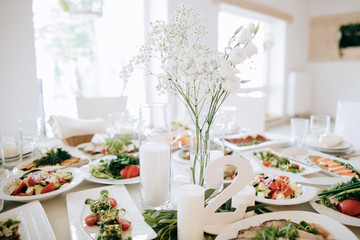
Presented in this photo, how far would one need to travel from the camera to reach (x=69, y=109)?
3928 mm

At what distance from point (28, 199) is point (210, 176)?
63 centimetres

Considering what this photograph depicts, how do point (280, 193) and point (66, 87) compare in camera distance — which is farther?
point (66, 87)

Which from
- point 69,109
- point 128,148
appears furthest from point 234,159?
point 69,109

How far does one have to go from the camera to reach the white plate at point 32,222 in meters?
0.74

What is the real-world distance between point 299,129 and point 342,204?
0.84m

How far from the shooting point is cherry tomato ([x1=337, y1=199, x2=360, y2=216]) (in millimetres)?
847

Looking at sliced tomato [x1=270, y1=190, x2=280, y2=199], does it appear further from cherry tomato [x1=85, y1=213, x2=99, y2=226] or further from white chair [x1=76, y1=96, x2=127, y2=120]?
white chair [x1=76, y1=96, x2=127, y2=120]

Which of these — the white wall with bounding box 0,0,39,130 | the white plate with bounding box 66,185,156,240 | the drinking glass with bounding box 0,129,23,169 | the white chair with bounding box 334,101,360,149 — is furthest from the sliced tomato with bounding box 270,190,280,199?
the white wall with bounding box 0,0,39,130

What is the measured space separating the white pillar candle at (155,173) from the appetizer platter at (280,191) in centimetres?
31

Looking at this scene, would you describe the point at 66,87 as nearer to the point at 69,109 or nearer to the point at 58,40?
the point at 69,109

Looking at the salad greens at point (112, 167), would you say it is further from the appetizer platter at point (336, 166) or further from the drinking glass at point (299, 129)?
the drinking glass at point (299, 129)

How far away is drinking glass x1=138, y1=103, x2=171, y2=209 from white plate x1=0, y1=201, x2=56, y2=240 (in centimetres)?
30

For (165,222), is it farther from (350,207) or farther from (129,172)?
(350,207)

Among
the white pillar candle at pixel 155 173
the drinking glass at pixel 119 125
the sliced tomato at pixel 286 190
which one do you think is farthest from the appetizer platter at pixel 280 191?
the drinking glass at pixel 119 125
